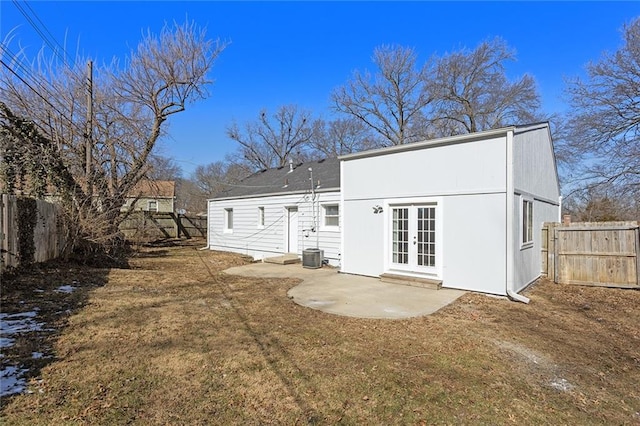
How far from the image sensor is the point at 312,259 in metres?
11.5

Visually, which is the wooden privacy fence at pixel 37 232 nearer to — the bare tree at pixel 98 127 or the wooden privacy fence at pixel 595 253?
the bare tree at pixel 98 127

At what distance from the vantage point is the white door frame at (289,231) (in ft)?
45.2

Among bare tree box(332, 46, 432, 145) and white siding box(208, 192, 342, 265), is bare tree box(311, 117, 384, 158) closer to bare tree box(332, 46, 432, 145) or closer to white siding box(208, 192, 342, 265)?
bare tree box(332, 46, 432, 145)

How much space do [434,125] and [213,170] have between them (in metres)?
28.0

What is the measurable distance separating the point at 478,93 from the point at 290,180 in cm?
1668

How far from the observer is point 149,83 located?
15.6 metres

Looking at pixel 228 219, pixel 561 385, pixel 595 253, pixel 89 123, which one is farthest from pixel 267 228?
pixel 561 385

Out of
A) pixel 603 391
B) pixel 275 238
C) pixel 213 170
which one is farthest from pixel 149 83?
pixel 213 170

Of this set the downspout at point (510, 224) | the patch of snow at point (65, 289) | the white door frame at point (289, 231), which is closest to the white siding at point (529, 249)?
the downspout at point (510, 224)

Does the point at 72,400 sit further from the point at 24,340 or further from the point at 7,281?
the point at 7,281

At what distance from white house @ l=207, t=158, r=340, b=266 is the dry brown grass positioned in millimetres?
6288

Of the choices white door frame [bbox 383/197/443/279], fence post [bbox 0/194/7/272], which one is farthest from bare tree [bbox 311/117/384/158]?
fence post [bbox 0/194/7/272]

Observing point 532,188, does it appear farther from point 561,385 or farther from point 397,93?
point 397,93

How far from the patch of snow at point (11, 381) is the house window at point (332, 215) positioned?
31.5 feet
